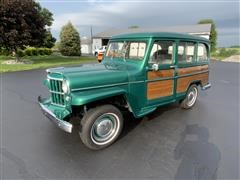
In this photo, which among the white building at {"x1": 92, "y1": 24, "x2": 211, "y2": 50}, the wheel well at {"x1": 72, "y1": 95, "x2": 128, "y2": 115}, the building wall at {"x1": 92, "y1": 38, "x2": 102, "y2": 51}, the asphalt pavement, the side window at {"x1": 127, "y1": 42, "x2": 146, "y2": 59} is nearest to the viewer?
the asphalt pavement

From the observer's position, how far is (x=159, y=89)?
4.43 m

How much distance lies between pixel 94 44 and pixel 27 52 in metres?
19.6

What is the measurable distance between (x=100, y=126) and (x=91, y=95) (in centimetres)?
65

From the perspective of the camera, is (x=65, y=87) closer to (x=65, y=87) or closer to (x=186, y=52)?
(x=65, y=87)

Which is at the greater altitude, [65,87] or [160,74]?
[160,74]

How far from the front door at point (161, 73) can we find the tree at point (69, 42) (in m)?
27.8

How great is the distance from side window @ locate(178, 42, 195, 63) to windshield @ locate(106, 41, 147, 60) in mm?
1122

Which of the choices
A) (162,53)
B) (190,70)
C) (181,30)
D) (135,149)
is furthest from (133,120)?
(181,30)

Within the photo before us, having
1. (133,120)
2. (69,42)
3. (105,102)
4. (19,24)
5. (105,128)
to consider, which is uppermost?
(69,42)

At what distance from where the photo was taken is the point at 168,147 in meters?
3.67

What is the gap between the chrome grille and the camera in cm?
349

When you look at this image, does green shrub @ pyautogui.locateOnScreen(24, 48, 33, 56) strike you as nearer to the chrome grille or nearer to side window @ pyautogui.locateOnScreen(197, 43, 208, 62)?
A: side window @ pyautogui.locateOnScreen(197, 43, 208, 62)

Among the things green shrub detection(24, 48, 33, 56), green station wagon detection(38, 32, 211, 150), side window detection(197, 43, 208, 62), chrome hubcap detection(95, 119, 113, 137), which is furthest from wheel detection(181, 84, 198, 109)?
green shrub detection(24, 48, 33, 56)

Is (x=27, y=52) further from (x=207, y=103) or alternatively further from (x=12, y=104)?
(x=207, y=103)
